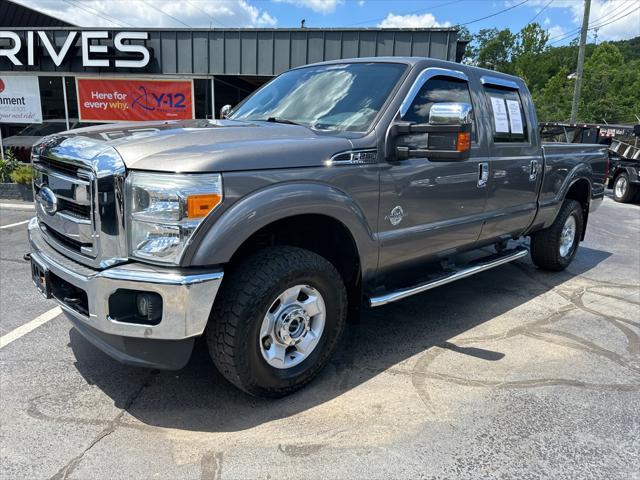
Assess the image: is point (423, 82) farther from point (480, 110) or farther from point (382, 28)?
point (382, 28)

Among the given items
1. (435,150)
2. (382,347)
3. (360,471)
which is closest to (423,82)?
(435,150)

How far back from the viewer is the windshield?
341 centimetres

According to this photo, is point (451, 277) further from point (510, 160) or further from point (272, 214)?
point (272, 214)

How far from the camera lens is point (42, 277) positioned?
300 cm

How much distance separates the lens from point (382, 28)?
11055 mm

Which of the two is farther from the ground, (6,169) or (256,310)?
(256,310)

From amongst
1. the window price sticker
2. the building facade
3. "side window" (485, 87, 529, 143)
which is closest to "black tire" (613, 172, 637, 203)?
the building facade

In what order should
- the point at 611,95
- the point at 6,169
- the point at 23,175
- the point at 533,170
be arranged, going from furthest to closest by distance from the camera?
the point at 611,95
the point at 6,169
the point at 23,175
the point at 533,170

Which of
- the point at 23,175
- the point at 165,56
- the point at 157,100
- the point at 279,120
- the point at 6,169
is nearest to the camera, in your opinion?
the point at 279,120

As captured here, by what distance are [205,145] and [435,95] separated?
1.95 meters

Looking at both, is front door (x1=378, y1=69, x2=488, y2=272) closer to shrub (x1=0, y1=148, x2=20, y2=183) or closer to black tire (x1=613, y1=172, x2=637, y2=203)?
shrub (x1=0, y1=148, x2=20, y2=183)

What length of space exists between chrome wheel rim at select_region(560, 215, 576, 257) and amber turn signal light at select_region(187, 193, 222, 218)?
466cm

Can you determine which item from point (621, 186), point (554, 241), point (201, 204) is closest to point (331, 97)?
point (201, 204)

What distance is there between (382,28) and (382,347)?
9.06 metres
